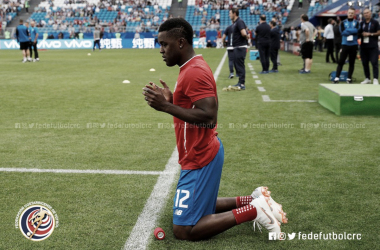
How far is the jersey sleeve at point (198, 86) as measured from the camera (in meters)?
2.84

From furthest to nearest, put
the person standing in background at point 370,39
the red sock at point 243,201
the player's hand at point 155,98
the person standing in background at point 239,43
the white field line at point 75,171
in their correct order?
the person standing in background at point 239,43 < the person standing in background at point 370,39 < the white field line at point 75,171 < the red sock at point 243,201 < the player's hand at point 155,98

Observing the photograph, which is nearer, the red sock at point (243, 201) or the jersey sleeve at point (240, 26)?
the red sock at point (243, 201)

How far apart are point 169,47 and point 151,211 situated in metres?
1.42

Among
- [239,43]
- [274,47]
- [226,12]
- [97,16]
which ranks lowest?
[274,47]

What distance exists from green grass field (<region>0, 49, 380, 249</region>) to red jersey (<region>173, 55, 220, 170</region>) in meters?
0.60

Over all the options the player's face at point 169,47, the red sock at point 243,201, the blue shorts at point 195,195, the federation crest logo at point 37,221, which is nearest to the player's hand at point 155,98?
the player's face at point 169,47

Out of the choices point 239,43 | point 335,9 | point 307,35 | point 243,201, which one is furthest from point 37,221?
point 335,9

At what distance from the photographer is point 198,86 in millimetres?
2838

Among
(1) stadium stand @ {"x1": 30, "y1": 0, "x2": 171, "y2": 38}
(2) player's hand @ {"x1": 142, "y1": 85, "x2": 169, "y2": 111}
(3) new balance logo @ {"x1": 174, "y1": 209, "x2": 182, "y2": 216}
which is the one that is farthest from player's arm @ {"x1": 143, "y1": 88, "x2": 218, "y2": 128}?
(1) stadium stand @ {"x1": 30, "y1": 0, "x2": 171, "y2": 38}

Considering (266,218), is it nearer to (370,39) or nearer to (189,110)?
(189,110)

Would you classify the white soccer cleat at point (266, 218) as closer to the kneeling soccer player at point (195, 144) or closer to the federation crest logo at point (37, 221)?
the kneeling soccer player at point (195, 144)

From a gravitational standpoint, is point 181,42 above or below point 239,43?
above

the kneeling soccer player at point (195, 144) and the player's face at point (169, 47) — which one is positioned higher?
the player's face at point (169, 47)

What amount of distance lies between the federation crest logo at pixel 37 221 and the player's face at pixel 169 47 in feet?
5.15
